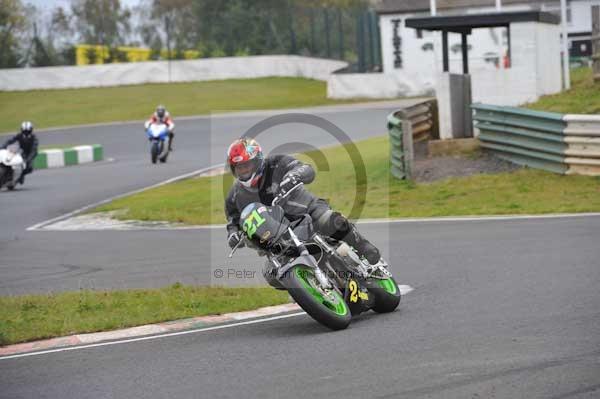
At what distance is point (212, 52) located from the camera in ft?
192

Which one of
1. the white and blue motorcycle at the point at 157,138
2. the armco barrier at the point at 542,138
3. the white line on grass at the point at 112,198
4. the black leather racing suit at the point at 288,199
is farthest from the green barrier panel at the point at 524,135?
the white and blue motorcycle at the point at 157,138

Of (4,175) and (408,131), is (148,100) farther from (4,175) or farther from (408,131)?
(408,131)

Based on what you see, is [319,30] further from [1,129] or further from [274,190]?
[274,190]

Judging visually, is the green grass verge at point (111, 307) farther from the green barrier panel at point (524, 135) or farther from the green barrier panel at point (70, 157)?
the green barrier panel at point (70, 157)

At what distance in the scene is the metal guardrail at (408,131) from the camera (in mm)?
19031

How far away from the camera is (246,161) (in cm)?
807

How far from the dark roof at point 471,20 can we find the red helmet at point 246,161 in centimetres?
1307

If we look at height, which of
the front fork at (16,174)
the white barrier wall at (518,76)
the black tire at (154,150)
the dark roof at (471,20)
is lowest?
the front fork at (16,174)

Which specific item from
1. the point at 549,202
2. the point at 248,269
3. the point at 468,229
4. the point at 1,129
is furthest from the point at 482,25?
the point at 1,129

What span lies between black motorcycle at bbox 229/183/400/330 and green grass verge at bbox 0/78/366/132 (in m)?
35.3

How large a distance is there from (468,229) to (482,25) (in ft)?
25.8

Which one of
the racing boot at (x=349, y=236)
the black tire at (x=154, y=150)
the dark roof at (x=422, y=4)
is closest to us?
the racing boot at (x=349, y=236)

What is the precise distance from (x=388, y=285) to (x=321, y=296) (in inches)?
42.3

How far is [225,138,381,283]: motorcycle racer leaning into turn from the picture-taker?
26.6 feet
